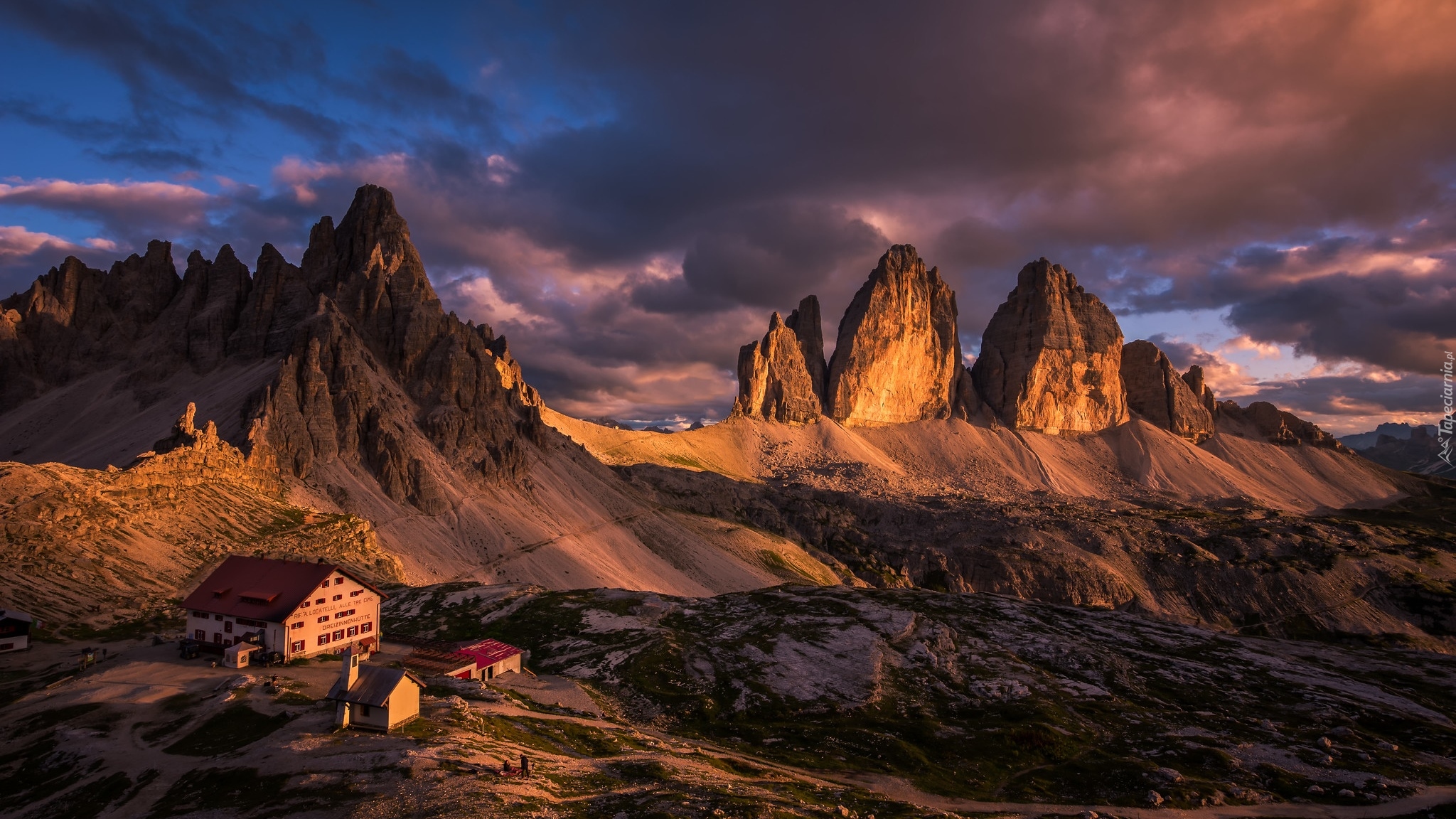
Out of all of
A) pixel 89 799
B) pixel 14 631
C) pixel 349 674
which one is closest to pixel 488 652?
pixel 349 674

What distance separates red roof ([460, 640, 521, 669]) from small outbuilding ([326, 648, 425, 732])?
18.4 metres

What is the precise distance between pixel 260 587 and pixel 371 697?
85.9 ft

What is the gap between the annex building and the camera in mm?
52500

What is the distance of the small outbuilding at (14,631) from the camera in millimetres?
54281

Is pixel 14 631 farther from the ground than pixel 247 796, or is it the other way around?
pixel 14 631

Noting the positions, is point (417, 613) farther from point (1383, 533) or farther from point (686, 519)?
point (1383, 533)

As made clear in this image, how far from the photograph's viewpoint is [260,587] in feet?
180

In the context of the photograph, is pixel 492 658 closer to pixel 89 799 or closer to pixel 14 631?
pixel 89 799

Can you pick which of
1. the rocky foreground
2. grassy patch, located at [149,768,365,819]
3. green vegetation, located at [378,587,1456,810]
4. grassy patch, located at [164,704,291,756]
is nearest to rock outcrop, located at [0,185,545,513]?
the rocky foreground

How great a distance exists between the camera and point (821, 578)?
550 feet

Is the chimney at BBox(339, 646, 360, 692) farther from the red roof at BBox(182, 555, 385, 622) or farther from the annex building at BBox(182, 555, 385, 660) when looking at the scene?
the red roof at BBox(182, 555, 385, 622)

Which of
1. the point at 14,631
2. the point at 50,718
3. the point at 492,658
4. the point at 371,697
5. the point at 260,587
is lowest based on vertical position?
the point at 492,658

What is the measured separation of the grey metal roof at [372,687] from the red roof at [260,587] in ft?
64.4

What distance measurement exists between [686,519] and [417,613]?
329ft
